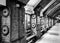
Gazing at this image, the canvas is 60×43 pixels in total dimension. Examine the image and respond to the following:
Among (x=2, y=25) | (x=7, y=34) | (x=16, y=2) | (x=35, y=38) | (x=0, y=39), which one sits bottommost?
(x=35, y=38)

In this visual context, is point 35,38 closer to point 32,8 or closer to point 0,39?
point 32,8

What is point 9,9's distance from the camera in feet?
11.4

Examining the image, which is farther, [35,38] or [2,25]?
[35,38]

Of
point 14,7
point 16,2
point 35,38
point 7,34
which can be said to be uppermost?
point 16,2

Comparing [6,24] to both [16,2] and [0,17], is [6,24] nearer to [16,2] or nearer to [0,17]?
[0,17]

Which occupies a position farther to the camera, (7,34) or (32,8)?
(32,8)

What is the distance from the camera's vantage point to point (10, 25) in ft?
11.5

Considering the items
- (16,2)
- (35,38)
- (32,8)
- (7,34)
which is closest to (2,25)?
(7,34)

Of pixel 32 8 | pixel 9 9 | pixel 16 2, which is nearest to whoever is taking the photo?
pixel 9 9

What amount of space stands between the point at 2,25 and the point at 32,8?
4.23m

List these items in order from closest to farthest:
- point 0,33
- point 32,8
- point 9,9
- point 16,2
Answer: point 9,9
point 0,33
point 16,2
point 32,8

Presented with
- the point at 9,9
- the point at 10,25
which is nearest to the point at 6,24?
the point at 10,25

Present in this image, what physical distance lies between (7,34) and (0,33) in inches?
18.2

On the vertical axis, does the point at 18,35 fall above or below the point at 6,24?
below
